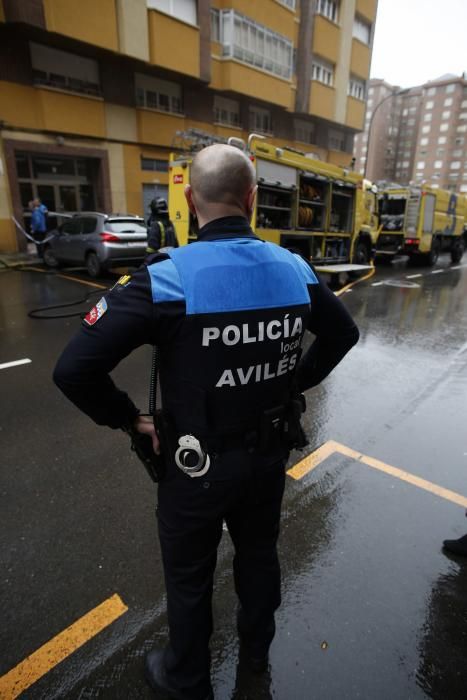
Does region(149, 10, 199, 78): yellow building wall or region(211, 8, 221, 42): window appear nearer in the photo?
region(149, 10, 199, 78): yellow building wall

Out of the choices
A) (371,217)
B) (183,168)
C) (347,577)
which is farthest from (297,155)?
(347,577)

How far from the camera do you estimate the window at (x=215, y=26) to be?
61.4 feet

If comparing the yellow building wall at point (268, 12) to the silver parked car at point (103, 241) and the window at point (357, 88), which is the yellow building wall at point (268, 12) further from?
the silver parked car at point (103, 241)

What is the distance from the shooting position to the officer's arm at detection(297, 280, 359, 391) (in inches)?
64.3

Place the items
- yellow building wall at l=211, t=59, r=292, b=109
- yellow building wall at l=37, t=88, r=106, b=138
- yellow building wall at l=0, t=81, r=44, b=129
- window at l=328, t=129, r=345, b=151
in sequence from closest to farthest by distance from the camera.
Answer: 1. yellow building wall at l=0, t=81, r=44, b=129
2. yellow building wall at l=37, t=88, r=106, b=138
3. yellow building wall at l=211, t=59, r=292, b=109
4. window at l=328, t=129, r=345, b=151

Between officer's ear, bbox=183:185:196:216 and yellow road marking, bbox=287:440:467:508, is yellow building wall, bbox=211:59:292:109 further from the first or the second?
officer's ear, bbox=183:185:196:216

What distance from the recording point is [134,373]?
5.00 meters

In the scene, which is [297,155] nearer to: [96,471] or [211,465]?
[96,471]

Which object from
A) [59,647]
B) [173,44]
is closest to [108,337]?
[59,647]

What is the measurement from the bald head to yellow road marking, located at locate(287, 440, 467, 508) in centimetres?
227

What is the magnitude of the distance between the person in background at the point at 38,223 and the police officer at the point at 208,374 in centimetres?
1456

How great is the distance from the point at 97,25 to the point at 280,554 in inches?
695

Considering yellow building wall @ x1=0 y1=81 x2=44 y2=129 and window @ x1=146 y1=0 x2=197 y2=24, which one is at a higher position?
window @ x1=146 y1=0 x2=197 y2=24

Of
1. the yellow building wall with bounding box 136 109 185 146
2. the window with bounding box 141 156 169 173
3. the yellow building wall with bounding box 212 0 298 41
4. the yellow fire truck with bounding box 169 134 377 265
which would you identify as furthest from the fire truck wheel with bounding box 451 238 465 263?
the yellow building wall with bounding box 212 0 298 41
